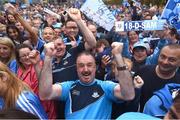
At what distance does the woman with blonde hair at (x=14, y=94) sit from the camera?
3014 mm

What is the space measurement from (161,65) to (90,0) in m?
2.96

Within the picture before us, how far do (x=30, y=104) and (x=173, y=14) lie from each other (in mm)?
3640

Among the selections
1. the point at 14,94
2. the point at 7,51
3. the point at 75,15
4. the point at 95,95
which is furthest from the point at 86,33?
the point at 14,94

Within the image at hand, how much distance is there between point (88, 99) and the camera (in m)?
3.26

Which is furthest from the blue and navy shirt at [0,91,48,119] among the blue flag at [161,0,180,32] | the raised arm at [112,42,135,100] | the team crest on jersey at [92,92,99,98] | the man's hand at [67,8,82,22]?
the blue flag at [161,0,180,32]

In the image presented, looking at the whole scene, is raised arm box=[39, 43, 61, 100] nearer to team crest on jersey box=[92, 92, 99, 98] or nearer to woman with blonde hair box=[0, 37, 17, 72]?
team crest on jersey box=[92, 92, 99, 98]

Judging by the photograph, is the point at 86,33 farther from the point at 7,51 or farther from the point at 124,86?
the point at 124,86

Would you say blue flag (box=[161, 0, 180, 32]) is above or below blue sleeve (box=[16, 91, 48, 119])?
above

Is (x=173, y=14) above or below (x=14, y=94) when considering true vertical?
above

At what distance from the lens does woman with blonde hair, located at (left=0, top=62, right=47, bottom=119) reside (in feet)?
9.89

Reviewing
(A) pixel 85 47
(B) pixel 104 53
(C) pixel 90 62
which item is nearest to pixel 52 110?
(C) pixel 90 62

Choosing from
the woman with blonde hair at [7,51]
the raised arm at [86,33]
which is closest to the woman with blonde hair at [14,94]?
the raised arm at [86,33]

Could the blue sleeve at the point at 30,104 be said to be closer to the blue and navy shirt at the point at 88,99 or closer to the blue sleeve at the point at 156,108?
the blue and navy shirt at the point at 88,99

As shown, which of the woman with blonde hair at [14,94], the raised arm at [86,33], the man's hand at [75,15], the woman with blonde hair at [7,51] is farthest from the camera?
the woman with blonde hair at [7,51]
